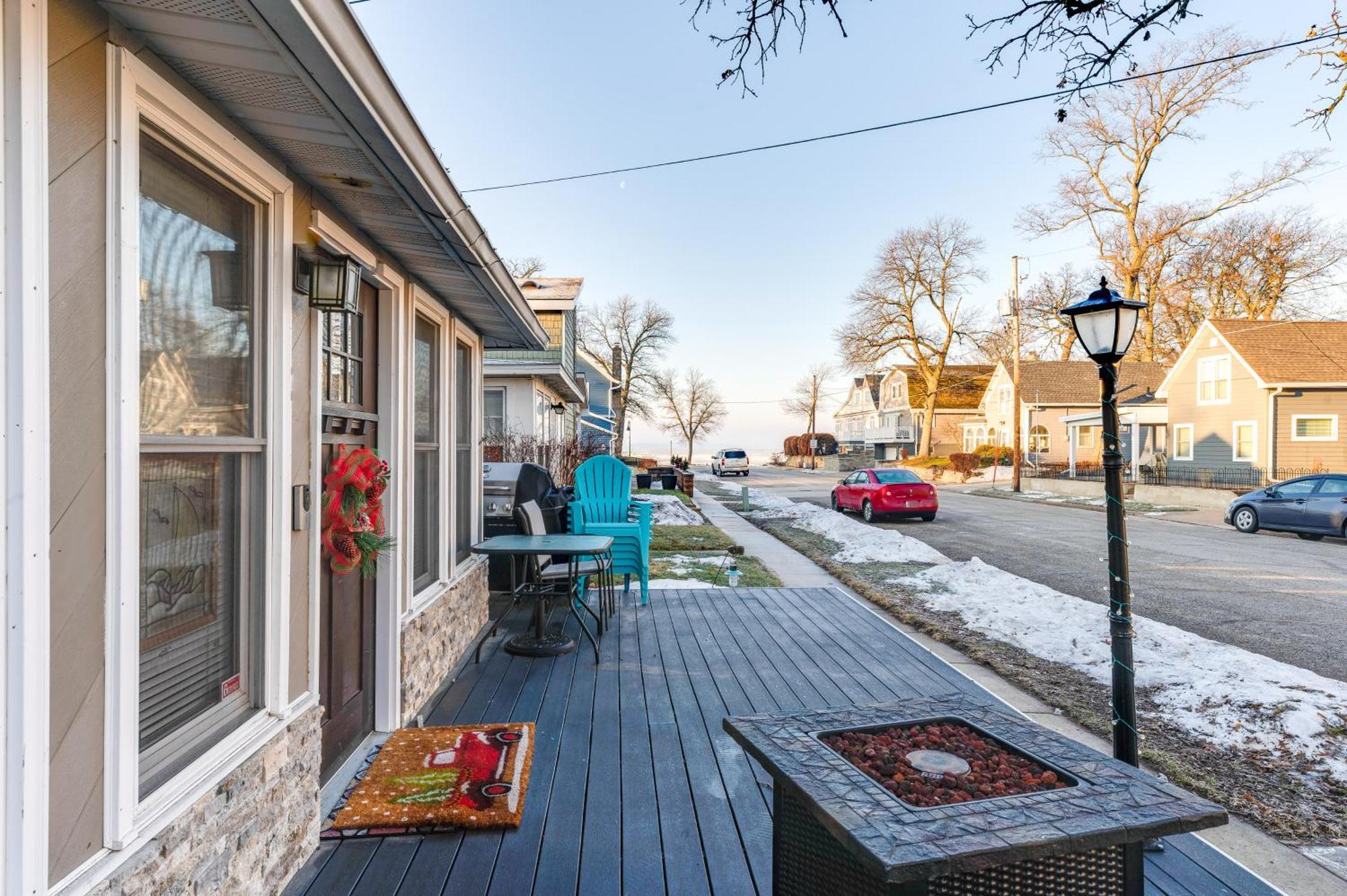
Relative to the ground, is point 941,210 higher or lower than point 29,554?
higher

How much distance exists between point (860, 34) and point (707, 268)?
54.1 feet

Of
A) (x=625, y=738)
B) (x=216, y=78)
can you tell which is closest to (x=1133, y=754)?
(x=625, y=738)

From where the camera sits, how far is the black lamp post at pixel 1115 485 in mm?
2641

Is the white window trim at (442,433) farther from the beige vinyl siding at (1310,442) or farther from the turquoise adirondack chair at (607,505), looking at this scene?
the beige vinyl siding at (1310,442)

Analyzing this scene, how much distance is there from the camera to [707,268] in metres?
19.6

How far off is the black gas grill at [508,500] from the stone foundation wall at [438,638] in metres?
0.67

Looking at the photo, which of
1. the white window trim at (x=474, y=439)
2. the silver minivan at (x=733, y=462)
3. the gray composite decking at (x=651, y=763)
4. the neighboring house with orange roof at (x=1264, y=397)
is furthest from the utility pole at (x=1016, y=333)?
the white window trim at (x=474, y=439)

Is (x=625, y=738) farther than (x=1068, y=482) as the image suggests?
No

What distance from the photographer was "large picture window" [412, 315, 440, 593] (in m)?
3.69

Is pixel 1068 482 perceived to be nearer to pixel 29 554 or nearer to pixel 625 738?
pixel 625 738

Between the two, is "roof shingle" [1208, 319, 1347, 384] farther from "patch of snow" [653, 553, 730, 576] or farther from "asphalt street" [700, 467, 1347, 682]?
"patch of snow" [653, 553, 730, 576]

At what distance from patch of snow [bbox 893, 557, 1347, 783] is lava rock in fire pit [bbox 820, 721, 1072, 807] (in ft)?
7.14

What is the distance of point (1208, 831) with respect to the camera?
8.28ft

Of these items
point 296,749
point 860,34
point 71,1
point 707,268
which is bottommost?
point 296,749
